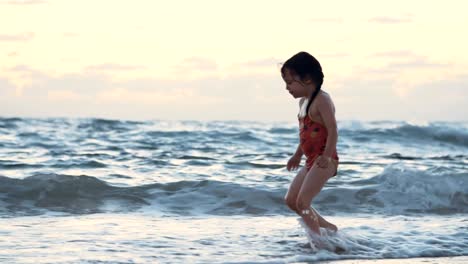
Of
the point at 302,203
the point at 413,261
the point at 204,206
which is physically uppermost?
the point at 302,203

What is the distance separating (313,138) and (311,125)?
0.33 feet

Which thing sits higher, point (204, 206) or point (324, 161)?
point (324, 161)

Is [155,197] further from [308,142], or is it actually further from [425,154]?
[425,154]

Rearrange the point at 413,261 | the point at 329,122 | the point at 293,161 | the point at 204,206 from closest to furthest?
the point at 329,122
the point at 413,261
the point at 293,161
the point at 204,206

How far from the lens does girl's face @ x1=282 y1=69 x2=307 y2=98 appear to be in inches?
227

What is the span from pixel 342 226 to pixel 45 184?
145 inches

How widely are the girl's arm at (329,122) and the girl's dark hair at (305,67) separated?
10 cm

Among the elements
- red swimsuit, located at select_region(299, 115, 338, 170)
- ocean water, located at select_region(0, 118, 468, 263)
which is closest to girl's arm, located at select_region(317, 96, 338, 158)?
red swimsuit, located at select_region(299, 115, 338, 170)

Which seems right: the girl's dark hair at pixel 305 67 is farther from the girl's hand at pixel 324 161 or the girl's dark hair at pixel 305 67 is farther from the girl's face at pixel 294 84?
the girl's hand at pixel 324 161

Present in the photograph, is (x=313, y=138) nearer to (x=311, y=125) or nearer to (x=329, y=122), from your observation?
(x=311, y=125)

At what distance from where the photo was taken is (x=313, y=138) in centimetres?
582

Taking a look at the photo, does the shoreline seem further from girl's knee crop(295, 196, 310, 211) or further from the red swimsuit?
the red swimsuit

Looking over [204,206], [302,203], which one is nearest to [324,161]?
[302,203]

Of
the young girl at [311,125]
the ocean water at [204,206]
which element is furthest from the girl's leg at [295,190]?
the ocean water at [204,206]
